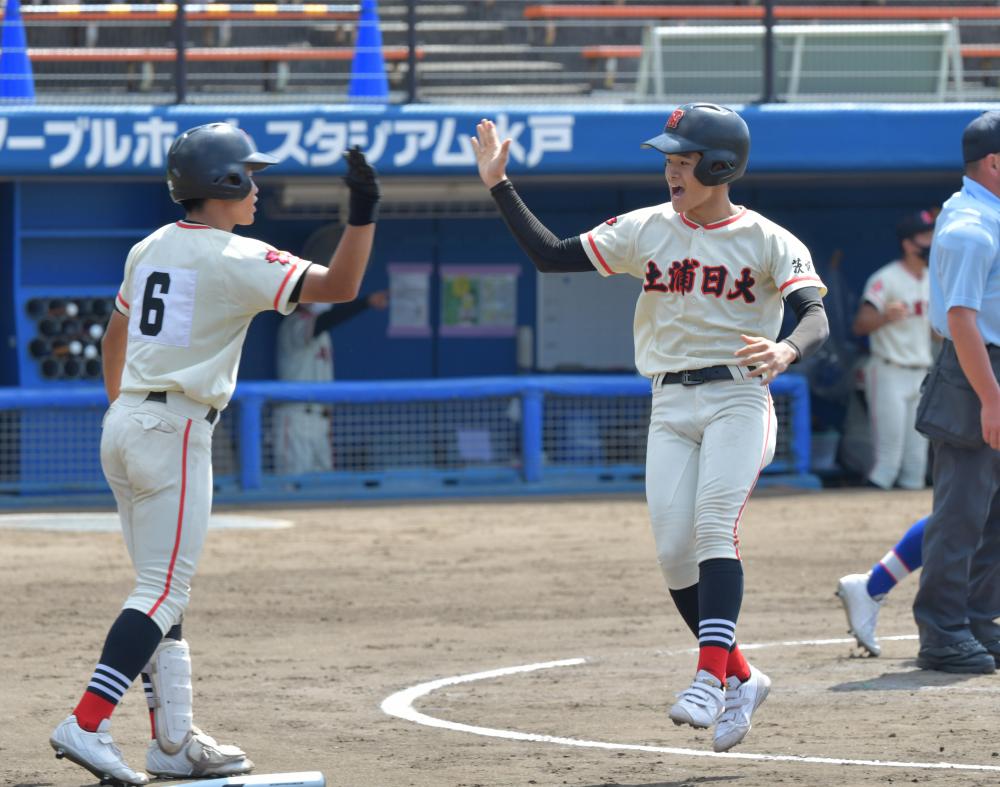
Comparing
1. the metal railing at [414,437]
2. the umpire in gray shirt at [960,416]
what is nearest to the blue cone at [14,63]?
the metal railing at [414,437]

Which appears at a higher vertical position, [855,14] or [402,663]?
[855,14]

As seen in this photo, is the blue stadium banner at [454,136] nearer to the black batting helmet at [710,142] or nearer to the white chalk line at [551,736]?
the white chalk line at [551,736]

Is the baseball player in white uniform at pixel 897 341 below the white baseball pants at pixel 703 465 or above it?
below

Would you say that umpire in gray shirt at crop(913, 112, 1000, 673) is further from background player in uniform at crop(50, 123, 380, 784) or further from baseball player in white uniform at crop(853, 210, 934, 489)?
baseball player in white uniform at crop(853, 210, 934, 489)

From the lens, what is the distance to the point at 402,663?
680 cm

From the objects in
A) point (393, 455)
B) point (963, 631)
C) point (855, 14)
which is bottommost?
point (393, 455)

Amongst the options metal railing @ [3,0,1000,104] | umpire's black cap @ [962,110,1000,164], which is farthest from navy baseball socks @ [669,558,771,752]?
metal railing @ [3,0,1000,104]

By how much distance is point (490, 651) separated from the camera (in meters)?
7.04

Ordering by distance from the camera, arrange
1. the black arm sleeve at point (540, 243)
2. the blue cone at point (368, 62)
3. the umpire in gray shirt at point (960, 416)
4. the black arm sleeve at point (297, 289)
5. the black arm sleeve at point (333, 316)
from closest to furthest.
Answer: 1. the black arm sleeve at point (297, 289)
2. the black arm sleeve at point (540, 243)
3. the umpire in gray shirt at point (960, 416)
4. the blue cone at point (368, 62)
5. the black arm sleeve at point (333, 316)

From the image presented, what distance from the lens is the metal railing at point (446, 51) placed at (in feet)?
41.9

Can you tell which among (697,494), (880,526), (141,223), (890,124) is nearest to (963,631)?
(697,494)

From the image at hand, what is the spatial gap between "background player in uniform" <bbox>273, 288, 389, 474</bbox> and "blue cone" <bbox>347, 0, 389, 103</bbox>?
1461 mm

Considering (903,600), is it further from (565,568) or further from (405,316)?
(405,316)

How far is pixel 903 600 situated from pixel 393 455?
5.20 metres
